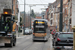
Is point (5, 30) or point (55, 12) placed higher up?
point (55, 12)

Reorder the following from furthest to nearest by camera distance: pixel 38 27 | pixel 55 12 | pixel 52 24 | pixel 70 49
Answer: pixel 52 24 < pixel 55 12 < pixel 38 27 < pixel 70 49

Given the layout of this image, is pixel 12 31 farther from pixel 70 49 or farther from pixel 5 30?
pixel 70 49

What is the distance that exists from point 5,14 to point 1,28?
54.7 inches

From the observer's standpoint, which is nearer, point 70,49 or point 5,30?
point 70,49

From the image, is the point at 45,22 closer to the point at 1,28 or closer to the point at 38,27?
the point at 38,27

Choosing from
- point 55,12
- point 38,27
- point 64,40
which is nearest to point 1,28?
point 64,40

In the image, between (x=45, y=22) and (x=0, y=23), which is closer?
(x=0, y=23)

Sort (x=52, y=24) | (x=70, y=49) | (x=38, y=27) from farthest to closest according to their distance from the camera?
(x=52, y=24), (x=38, y=27), (x=70, y=49)

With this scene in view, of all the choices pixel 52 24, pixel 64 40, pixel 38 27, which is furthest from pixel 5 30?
pixel 52 24

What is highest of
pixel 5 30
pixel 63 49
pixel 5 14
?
pixel 5 14

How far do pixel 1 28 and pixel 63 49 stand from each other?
712 centimetres

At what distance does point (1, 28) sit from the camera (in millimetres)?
18938

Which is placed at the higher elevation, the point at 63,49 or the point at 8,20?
the point at 8,20

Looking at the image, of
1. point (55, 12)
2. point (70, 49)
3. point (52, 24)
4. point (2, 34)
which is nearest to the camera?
point (70, 49)
